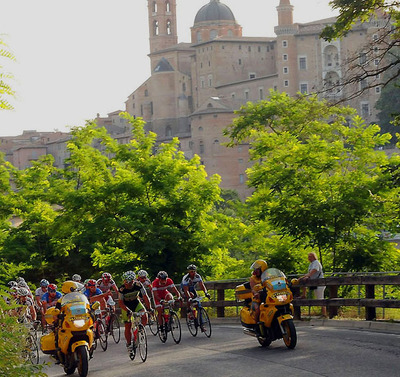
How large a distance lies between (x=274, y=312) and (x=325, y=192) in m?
16.2

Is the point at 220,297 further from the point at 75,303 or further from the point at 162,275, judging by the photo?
the point at 75,303

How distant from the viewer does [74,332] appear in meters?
14.9

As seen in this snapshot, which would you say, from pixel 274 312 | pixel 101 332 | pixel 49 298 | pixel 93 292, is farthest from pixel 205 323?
pixel 274 312

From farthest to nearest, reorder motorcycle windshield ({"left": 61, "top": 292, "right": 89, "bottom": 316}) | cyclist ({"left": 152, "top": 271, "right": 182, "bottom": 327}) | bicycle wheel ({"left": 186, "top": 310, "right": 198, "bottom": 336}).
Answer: bicycle wheel ({"left": 186, "top": 310, "right": 198, "bottom": 336}) → cyclist ({"left": 152, "top": 271, "right": 182, "bottom": 327}) → motorcycle windshield ({"left": 61, "top": 292, "right": 89, "bottom": 316})

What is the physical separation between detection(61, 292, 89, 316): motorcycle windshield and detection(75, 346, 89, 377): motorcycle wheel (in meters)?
0.55

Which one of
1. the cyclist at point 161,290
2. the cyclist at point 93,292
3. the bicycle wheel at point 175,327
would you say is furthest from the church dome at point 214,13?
the cyclist at point 93,292

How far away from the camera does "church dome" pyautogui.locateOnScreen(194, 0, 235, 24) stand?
636ft

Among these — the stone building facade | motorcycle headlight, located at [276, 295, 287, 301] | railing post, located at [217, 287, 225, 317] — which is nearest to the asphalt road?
motorcycle headlight, located at [276, 295, 287, 301]

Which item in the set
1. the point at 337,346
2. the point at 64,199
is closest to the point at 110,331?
the point at 337,346

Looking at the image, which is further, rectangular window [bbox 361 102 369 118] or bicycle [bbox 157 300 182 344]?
rectangular window [bbox 361 102 369 118]

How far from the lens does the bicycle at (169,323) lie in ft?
62.9

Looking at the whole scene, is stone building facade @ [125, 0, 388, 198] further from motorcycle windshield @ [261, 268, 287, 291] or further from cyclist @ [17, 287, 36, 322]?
motorcycle windshield @ [261, 268, 287, 291]

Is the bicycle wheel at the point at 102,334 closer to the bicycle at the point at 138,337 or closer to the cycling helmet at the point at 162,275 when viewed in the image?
the cycling helmet at the point at 162,275

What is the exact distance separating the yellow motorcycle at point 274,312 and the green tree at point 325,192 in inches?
450
